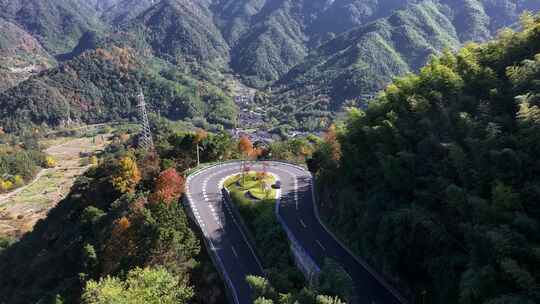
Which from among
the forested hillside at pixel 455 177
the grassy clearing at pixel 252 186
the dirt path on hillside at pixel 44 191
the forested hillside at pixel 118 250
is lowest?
the dirt path on hillside at pixel 44 191

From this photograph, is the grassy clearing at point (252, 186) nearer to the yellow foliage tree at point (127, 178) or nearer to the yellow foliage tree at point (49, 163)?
the yellow foliage tree at point (127, 178)

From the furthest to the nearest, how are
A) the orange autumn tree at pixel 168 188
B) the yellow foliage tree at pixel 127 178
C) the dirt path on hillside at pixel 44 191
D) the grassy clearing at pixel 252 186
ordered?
the dirt path on hillside at pixel 44 191, the yellow foliage tree at pixel 127 178, the grassy clearing at pixel 252 186, the orange autumn tree at pixel 168 188

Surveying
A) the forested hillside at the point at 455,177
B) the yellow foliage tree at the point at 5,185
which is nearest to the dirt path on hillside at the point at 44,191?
the yellow foliage tree at the point at 5,185

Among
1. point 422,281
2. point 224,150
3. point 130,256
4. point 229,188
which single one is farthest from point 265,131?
point 422,281

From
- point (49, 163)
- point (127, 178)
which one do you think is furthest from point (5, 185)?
point (127, 178)

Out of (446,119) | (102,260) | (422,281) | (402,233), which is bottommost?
(102,260)

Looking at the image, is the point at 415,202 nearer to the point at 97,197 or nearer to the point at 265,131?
the point at 97,197

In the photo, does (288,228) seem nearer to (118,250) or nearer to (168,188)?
(168,188)
